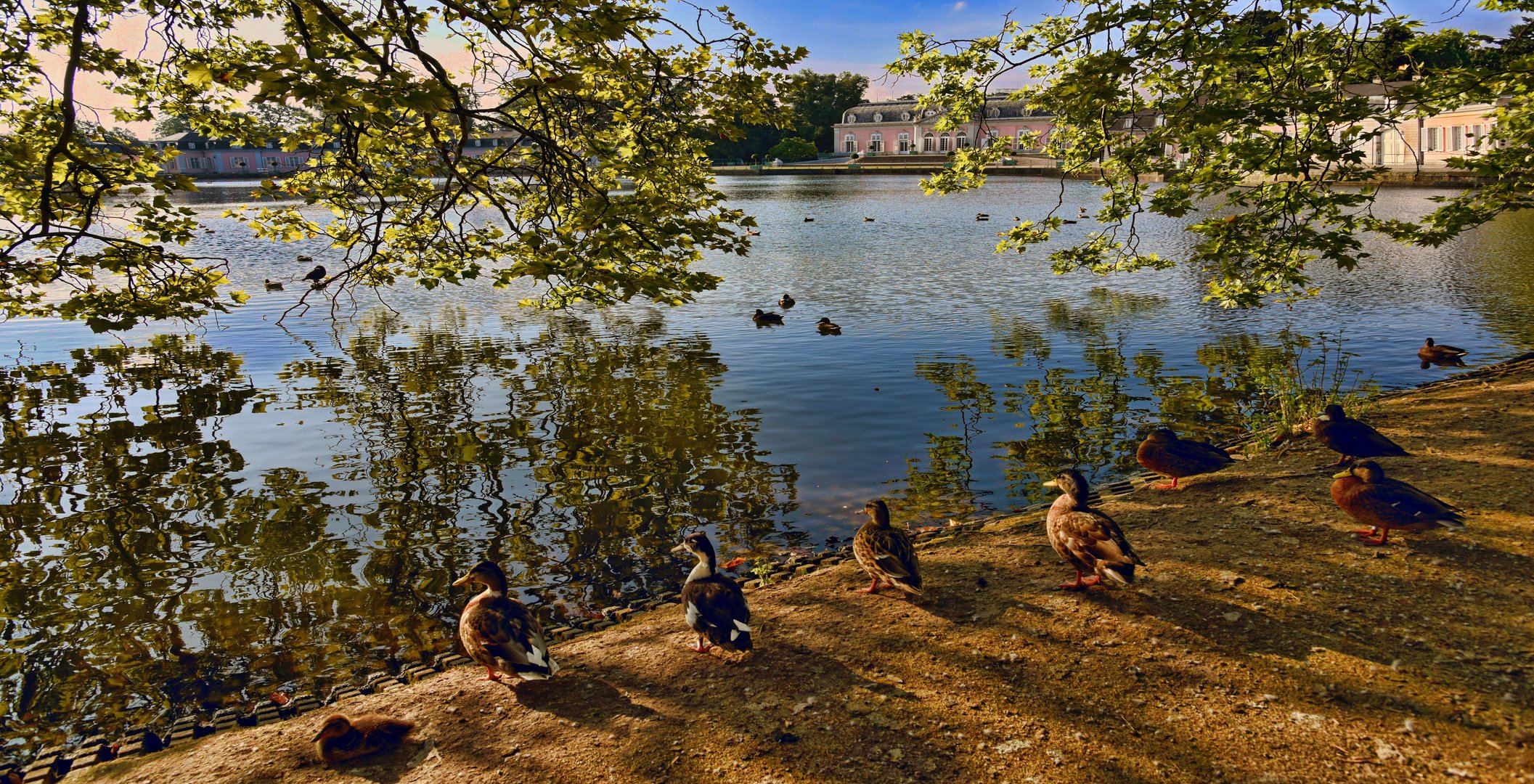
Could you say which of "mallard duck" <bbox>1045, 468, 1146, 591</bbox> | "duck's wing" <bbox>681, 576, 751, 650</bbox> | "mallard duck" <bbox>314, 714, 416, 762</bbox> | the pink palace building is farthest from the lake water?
the pink palace building

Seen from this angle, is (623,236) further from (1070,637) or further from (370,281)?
(1070,637)

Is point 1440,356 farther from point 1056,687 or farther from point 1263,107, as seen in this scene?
point 1056,687

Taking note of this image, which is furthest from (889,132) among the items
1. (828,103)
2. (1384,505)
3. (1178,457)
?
(1384,505)

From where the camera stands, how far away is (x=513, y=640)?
601 centimetres

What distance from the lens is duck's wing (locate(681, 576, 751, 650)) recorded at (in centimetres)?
607

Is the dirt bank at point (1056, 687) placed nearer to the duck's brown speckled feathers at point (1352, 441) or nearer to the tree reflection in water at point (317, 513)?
the duck's brown speckled feathers at point (1352, 441)

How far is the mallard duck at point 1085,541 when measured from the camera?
6.35 meters

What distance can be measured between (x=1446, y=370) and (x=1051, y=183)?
84.0 metres

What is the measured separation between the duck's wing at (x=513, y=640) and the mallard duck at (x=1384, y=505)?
280 inches

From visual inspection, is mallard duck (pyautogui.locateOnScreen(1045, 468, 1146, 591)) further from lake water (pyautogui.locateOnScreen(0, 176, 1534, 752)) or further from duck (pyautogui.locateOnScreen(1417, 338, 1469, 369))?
duck (pyautogui.locateOnScreen(1417, 338, 1469, 369))

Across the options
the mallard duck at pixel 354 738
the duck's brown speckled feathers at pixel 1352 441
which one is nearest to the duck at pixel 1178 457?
the duck's brown speckled feathers at pixel 1352 441

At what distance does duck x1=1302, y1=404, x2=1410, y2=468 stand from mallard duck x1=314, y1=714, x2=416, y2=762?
9.94 m

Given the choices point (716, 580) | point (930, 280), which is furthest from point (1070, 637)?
point (930, 280)

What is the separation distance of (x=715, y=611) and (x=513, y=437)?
8.58 meters
